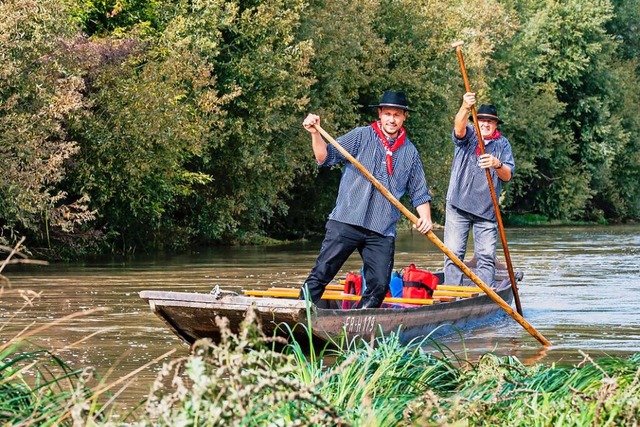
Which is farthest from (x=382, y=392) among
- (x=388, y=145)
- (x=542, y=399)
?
(x=388, y=145)

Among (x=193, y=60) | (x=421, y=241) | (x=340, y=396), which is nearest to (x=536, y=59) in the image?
(x=421, y=241)

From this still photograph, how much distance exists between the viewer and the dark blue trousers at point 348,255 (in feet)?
33.1

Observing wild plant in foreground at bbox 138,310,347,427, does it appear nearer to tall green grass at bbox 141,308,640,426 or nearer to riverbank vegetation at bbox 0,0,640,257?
tall green grass at bbox 141,308,640,426

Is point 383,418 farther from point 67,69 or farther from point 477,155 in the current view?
point 67,69

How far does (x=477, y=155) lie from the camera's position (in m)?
12.7

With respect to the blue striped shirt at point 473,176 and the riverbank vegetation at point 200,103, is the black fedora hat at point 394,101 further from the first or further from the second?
the riverbank vegetation at point 200,103

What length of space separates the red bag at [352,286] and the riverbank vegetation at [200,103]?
332 inches

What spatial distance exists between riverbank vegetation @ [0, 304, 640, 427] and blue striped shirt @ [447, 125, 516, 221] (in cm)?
492

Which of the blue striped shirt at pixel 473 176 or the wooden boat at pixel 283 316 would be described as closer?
the wooden boat at pixel 283 316

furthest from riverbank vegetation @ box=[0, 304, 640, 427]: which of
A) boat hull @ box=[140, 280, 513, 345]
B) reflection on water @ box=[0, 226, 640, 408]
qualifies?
boat hull @ box=[140, 280, 513, 345]

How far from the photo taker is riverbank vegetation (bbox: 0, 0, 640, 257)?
21422 mm

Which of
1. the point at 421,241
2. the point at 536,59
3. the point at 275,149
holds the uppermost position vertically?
the point at 536,59

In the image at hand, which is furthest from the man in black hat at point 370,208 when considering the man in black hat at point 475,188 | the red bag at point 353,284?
the man in black hat at point 475,188

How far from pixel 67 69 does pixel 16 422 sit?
58.8 ft
